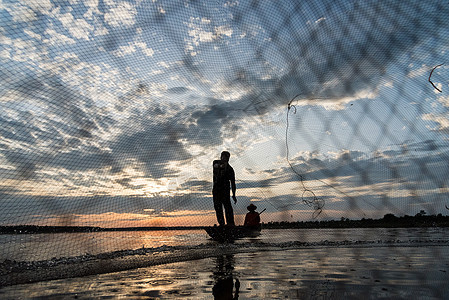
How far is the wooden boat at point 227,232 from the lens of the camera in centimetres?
1188

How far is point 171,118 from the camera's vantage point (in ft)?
Result: 35.6

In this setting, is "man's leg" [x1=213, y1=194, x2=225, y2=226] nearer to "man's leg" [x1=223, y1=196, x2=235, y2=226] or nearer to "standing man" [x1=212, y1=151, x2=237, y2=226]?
"standing man" [x1=212, y1=151, x2=237, y2=226]

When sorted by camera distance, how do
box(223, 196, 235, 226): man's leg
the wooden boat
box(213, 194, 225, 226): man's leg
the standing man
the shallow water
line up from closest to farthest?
the shallow water → the wooden boat → the standing man → box(213, 194, 225, 226): man's leg → box(223, 196, 235, 226): man's leg

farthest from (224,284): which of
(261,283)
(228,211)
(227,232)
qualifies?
(228,211)

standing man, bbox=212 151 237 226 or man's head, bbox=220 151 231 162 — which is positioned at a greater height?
man's head, bbox=220 151 231 162

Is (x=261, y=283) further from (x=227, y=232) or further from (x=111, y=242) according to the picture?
(x=111, y=242)

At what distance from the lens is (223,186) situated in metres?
12.2

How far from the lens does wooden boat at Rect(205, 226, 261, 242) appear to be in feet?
39.0

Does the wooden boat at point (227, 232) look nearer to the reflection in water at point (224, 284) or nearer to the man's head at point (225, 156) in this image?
the man's head at point (225, 156)

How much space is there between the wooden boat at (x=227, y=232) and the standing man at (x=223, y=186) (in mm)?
325

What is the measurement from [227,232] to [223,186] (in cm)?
168

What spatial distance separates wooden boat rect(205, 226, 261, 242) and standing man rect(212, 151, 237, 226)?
325 mm

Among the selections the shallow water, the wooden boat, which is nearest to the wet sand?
the shallow water

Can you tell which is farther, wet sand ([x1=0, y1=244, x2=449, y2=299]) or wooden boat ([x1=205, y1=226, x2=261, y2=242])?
wooden boat ([x1=205, y1=226, x2=261, y2=242])
